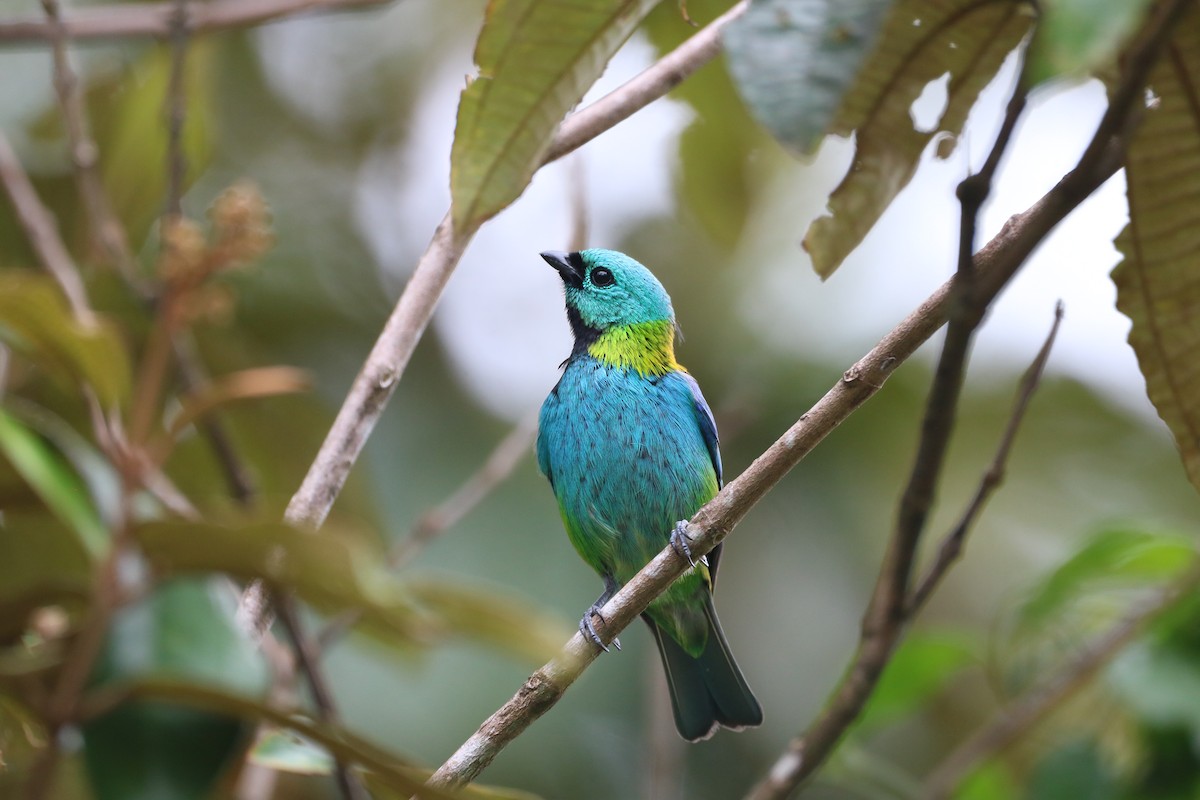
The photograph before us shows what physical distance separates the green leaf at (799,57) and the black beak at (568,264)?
2.51 meters

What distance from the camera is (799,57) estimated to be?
4.79ft

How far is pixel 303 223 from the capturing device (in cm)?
662

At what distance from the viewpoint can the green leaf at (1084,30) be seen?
3.93 feet

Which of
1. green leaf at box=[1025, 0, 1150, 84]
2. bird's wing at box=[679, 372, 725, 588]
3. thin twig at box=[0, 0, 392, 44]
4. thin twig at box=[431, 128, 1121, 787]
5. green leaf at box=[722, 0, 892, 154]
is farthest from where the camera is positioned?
bird's wing at box=[679, 372, 725, 588]

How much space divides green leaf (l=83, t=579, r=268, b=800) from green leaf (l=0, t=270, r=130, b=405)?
45cm

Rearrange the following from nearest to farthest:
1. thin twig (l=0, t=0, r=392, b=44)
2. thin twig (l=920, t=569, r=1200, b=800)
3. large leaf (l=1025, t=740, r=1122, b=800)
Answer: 1. large leaf (l=1025, t=740, r=1122, b=800)
2. thin twig (l=920, t=569, r=1200, b=800)
3. thin twig (l=0, t=0, r=392, b=44)

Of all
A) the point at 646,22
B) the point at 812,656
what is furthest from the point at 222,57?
the point at 812,656

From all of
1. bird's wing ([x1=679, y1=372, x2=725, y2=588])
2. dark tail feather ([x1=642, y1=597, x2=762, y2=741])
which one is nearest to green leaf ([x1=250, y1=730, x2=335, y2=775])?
dark tail feather ([x1=642, y1=597, x2=762, y2=741])

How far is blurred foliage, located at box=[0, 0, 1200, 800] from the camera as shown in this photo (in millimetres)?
1910

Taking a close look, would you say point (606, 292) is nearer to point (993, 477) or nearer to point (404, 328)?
point (404, 328)

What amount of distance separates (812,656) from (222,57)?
4507mm

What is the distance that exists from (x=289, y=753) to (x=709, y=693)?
191 cm

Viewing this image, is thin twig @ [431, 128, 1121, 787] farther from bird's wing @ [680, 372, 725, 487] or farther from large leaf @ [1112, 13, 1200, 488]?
bird's wing @ [680, 372, 725, 487]

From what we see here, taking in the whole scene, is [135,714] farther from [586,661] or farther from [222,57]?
[222,57]
